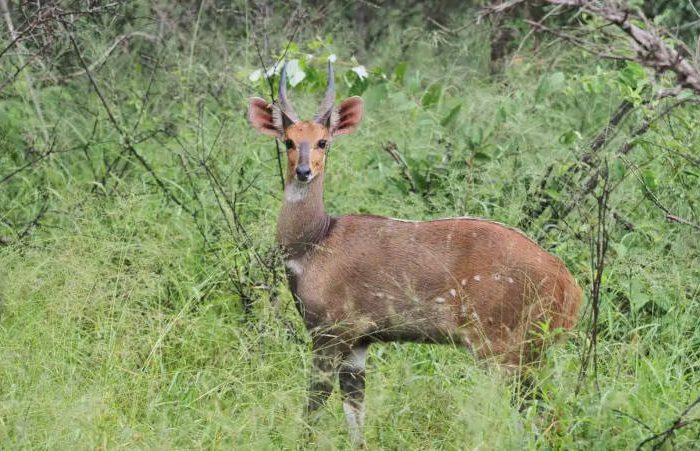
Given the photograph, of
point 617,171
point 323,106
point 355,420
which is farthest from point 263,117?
point 617,171

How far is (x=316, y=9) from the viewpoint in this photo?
771 cm

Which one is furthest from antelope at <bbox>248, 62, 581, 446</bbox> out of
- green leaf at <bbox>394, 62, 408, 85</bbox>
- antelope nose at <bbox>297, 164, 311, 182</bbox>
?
green leaf at <bbox>394, 62, 408, 85</bbox>

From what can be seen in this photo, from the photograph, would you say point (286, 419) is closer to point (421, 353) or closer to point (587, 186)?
point (421, 353)

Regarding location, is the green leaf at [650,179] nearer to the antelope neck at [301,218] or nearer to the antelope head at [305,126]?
the antelope head at [305,126]

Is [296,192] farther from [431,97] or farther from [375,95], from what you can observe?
[431,97]

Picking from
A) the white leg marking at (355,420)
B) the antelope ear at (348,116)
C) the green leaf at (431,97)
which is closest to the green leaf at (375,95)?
the green leaf at (431,97)

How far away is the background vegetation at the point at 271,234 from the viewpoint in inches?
142

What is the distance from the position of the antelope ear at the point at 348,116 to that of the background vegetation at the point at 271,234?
0.39 meters

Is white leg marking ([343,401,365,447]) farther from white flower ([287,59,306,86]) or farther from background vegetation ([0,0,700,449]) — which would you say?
white flower ([287,59,306,86])

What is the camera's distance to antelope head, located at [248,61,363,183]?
4.27 meters

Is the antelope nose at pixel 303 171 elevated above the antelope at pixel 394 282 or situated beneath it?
elevated above

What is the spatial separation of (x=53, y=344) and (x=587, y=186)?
7.75 feet

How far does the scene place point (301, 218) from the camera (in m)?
4.34

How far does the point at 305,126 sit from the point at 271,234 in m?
0.51
